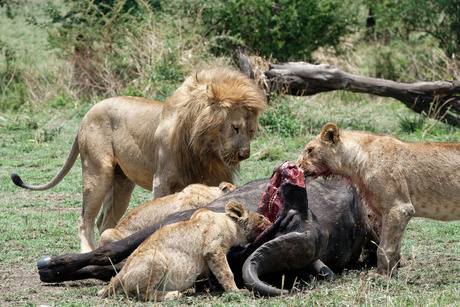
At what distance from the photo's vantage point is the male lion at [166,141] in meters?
5.93

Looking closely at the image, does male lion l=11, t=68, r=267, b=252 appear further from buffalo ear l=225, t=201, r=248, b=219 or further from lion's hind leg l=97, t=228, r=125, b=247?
buffalo ear l=225, t=201, r=248, b=219

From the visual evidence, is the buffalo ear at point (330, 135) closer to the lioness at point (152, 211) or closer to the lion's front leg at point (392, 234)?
the lion's front leg at point (392, 234)

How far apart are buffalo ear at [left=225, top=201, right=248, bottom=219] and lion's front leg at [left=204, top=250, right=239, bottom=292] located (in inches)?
13.4

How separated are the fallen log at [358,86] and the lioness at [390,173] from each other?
6969 millimetres

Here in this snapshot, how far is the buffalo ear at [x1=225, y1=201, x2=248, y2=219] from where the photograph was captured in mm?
4666

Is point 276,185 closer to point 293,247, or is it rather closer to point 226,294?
point 293,247

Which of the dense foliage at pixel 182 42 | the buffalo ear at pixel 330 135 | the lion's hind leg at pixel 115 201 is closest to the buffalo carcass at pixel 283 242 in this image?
the buffalo ear at pixel 330 135

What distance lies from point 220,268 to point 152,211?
3.97 ft

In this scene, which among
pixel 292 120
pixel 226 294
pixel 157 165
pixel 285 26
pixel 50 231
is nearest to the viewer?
pixel 226 294

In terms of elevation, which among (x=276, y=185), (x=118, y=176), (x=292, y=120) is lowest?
(x=292, y=120)

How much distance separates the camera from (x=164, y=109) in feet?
21.6

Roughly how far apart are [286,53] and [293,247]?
13283 mm

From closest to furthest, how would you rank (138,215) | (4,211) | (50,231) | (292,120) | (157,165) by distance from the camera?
(138,215) → (157,165) → (50,231) → (4,211) → (292,120)

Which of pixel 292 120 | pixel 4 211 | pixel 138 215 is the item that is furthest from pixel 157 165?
pixel 292 120
